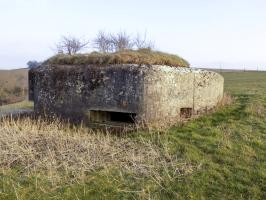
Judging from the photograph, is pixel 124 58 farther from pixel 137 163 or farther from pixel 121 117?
pixel 137 163

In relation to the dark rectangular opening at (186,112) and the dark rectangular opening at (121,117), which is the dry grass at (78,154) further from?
the dark rectangular opening at (186,112)

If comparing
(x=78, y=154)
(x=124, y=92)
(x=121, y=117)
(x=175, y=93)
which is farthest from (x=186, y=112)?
(x=78, y=154)

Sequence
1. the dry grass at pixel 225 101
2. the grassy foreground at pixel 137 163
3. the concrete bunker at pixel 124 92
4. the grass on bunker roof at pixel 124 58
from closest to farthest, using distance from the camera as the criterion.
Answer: the grassy foreground at pixel 137 163 → the concrete bunker at pixel 124 92 → the grass on bunker roof at pixel 124 58 → the dry grass at pixel 225 101

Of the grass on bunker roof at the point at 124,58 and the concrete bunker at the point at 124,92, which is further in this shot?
the grass on bunker roof at the point at 124,58

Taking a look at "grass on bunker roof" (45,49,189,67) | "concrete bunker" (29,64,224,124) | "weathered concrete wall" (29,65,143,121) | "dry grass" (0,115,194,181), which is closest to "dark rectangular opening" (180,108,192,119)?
"concrete bunker" (29,64,224,124)

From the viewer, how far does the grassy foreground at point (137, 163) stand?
13.3 ft

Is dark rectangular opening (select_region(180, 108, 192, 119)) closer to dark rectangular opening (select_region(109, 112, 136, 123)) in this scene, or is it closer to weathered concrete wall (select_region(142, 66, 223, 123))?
weathered concrete wall (select_region(142, 66, 223, 123))

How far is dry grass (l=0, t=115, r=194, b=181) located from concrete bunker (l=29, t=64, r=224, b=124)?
909mm

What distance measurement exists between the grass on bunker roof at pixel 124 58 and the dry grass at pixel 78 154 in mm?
1625

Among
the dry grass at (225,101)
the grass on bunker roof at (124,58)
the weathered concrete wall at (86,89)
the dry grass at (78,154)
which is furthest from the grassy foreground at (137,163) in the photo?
the dry grass at (225,101)

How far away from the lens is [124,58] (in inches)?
272

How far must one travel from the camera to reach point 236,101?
8430 mm

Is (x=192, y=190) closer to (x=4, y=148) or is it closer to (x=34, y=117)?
(x=4, y=148)

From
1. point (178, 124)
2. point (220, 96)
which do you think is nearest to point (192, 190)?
point (178, 124)
